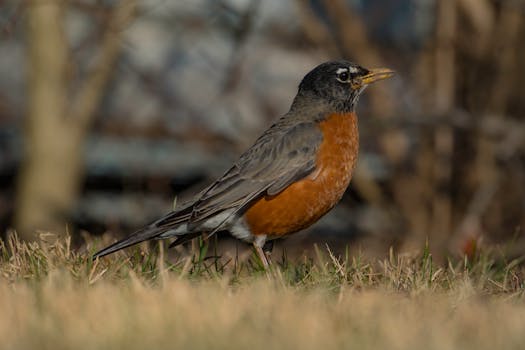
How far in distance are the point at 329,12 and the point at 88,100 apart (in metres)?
2.28

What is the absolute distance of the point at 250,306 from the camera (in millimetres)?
3477

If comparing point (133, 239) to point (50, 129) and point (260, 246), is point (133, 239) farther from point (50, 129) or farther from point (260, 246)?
point (50, 129)

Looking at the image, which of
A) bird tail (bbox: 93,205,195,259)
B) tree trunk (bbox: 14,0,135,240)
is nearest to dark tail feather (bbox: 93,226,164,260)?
bird tail (bbox: 93,205,195,259)

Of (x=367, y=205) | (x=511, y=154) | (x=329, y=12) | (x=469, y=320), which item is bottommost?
(x=367, y=205)

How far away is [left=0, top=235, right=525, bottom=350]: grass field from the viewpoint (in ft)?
9.94

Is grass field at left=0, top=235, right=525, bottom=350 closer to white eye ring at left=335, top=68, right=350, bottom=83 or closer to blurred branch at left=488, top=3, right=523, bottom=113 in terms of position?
white eye ring at left=335, top=68, right=350, bottom=83

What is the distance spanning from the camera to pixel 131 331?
3.08 meters

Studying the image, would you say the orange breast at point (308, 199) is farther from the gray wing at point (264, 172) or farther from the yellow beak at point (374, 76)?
the yellow beak at point (374, 76)

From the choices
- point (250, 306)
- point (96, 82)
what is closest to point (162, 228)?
point (250, 306)

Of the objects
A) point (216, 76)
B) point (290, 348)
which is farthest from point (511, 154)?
point (290, 348)

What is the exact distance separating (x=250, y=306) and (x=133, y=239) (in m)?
1.64

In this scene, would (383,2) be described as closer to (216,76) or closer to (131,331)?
(216,76)

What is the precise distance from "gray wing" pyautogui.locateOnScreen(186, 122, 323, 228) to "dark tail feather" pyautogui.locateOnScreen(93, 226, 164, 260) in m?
0.21

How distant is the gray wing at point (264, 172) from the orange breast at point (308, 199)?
5cm
